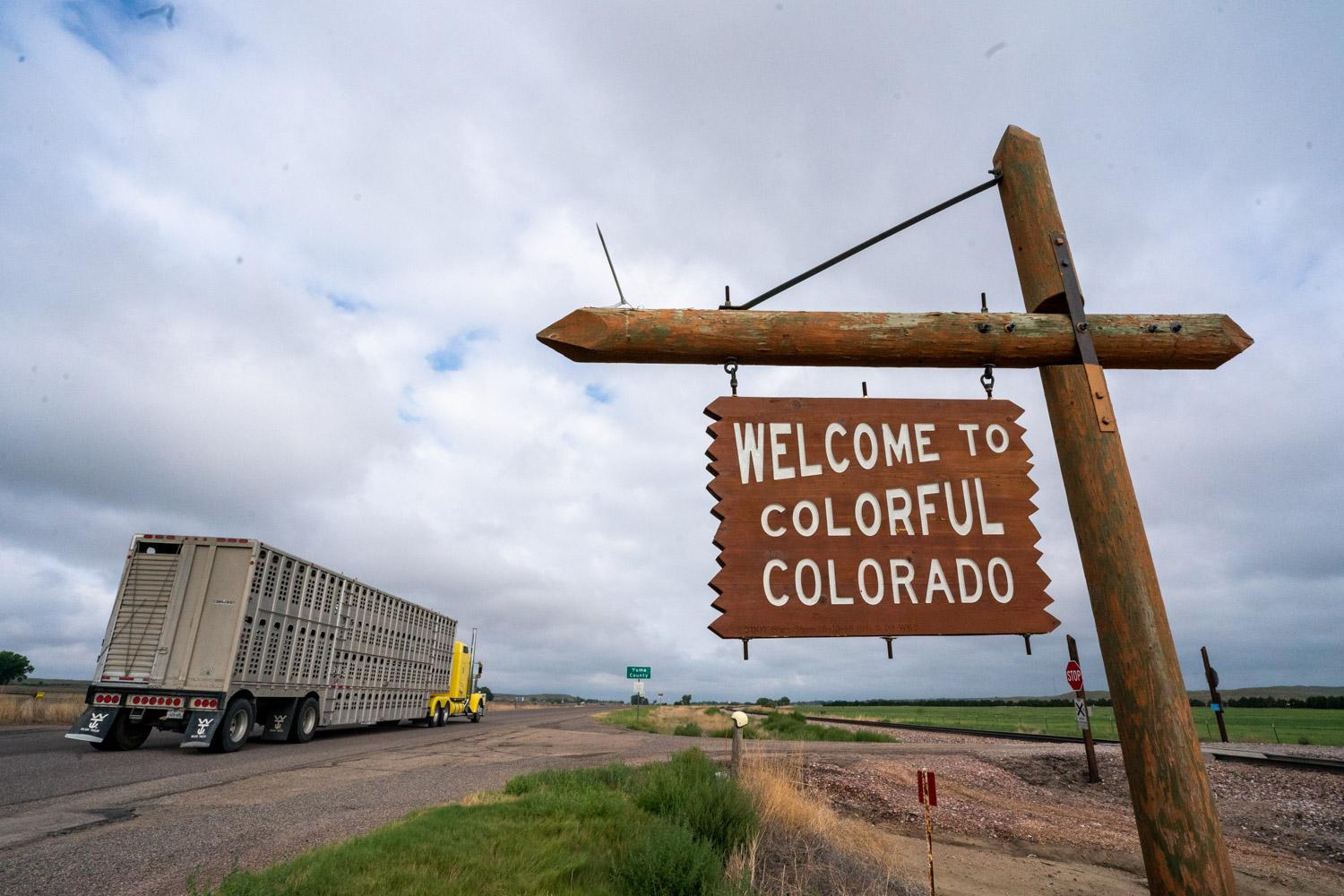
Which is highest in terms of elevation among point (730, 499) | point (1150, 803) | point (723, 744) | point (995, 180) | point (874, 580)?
point (995, 180)

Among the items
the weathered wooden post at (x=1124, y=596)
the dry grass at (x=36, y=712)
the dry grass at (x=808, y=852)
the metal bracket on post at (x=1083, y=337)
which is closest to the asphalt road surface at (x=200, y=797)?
the dry grass at (x=36, y=712)

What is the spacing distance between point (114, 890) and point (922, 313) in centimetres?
727

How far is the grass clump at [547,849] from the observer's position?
4.81m

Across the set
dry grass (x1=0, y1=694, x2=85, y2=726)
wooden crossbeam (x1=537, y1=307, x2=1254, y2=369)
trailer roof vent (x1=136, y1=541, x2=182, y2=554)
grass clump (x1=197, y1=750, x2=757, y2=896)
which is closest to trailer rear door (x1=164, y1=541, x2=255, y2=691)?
trailer roof vent (x1=136, y1=541, x2=182, y2=554)

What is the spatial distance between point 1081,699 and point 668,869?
13164 mm

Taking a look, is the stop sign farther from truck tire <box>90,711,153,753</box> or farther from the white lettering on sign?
truck tire <box>90,711,153,753</box>

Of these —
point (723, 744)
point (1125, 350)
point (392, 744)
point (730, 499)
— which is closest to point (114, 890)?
point (730, 499)

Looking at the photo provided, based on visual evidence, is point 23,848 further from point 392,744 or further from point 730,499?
point 392,744

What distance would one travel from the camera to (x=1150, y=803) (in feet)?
8.41

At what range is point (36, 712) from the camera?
1991 centimetres

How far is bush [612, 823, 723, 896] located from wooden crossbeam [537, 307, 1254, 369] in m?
4.22

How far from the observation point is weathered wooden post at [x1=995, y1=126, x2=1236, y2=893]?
98.8 inches

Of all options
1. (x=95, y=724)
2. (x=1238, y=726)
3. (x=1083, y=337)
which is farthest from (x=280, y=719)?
(x=1238, y=726)

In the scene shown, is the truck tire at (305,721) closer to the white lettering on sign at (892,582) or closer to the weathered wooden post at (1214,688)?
the white lettering on sign at (892,582)
